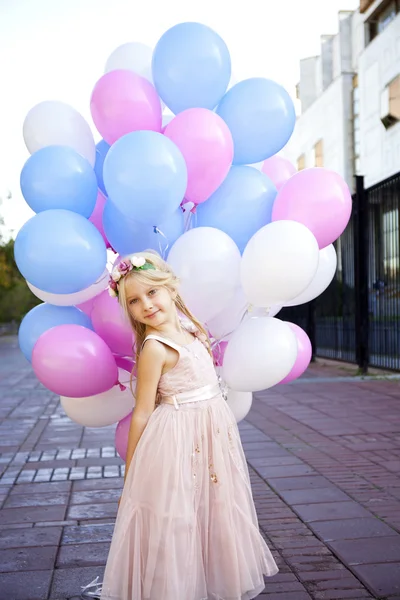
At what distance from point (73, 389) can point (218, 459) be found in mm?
699

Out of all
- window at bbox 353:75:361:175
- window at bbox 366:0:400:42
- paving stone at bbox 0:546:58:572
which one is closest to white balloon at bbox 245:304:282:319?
paving stone at bbox 0:546:58:572

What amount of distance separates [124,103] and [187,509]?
1660 mm

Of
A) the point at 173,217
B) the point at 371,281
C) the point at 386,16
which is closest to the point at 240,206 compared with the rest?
the point at 173,217

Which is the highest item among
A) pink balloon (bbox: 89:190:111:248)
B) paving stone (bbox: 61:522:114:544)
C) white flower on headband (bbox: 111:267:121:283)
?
pink balloon (bbox: 89:190:111:248)

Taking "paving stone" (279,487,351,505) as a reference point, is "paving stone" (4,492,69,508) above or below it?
below

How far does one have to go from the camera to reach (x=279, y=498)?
4383 millimetres

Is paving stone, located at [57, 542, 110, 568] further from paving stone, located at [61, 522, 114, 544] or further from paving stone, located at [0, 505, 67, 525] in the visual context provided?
paving stone, located at [0, 505, 67, 525]

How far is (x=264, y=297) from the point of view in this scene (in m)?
2.89

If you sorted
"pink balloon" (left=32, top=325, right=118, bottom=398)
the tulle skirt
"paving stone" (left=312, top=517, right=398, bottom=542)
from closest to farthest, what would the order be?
the tulle skirt
"pink balloon" (left=32, top=325, right=118, bottom=398)
"paving stone" (left=312, top=517, right=398, bottom=542)

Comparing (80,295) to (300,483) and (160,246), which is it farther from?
(300,483)

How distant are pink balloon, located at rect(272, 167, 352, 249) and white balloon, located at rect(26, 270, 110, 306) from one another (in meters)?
0.79

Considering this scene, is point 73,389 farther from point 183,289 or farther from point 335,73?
point 335,73

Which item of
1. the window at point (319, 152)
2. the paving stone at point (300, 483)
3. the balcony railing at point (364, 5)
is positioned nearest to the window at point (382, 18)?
the balcony railing at point (364, 5)

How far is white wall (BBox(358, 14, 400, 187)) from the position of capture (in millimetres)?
24578
